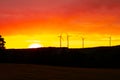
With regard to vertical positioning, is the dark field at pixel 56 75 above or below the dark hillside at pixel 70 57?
below

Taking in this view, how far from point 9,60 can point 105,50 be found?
1758 centimetres

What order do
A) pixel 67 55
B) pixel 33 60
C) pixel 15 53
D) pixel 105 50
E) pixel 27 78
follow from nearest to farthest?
pixel 27 78 → pixel 105 50 → pixel 67 55 → pixel 33 60 → pixel 15 53

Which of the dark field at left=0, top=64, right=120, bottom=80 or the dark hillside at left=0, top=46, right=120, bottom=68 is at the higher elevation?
the dark hillside at left=0, top=46, right=120, bottom=68

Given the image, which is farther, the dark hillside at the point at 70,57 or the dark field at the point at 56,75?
the dark hillside at the point at 70,57

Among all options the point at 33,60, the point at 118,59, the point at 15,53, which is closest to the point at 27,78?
the point at 118,59

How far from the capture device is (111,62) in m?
48.4

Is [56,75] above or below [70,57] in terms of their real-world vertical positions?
below

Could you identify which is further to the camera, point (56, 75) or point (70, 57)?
point (70, 57)

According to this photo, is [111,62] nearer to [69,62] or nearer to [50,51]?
[69,62]

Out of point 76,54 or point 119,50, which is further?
point 76,54

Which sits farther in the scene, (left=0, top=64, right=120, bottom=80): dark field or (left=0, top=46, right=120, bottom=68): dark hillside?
(left=0, top=46, right=120, bottom=68): dark hillside

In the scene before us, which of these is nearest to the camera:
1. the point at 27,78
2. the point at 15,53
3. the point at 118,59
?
the point at 27,78

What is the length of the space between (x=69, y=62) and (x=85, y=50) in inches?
141

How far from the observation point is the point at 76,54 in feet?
174
